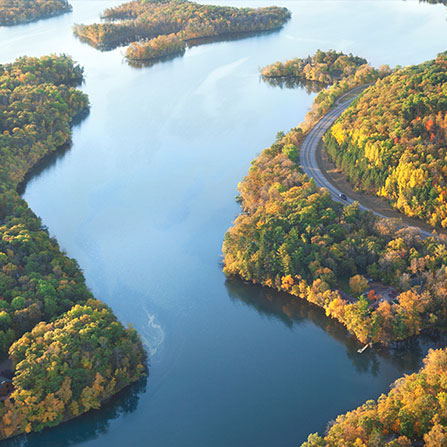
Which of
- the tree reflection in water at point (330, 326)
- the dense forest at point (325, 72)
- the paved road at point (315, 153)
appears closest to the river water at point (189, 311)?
the tree reflection in water at point (330, 326)

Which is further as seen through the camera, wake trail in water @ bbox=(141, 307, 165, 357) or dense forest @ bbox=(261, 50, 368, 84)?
dense forest @ bbox=(261, 50, 368, 84)

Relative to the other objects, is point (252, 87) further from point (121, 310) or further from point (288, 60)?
point (121, 310)

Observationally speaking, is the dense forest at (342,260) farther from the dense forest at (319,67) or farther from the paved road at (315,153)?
the dense forest at (319,67)

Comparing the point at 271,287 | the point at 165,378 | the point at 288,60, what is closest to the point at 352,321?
the point at 271,287

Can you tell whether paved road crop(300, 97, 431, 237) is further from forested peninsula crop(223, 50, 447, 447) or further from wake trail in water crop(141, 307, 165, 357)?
wake trail in water crop(141, 307, 165, 357)

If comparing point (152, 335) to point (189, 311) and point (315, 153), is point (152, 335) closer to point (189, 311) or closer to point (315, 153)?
point (189, 311)

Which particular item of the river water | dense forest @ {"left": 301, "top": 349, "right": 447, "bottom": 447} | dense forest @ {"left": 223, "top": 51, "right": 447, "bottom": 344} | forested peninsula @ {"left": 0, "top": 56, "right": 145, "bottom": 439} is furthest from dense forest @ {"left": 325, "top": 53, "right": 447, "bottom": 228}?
forested peninsula @ {"left": 0, "top": 56, "right": 145, "bottom": 439}
